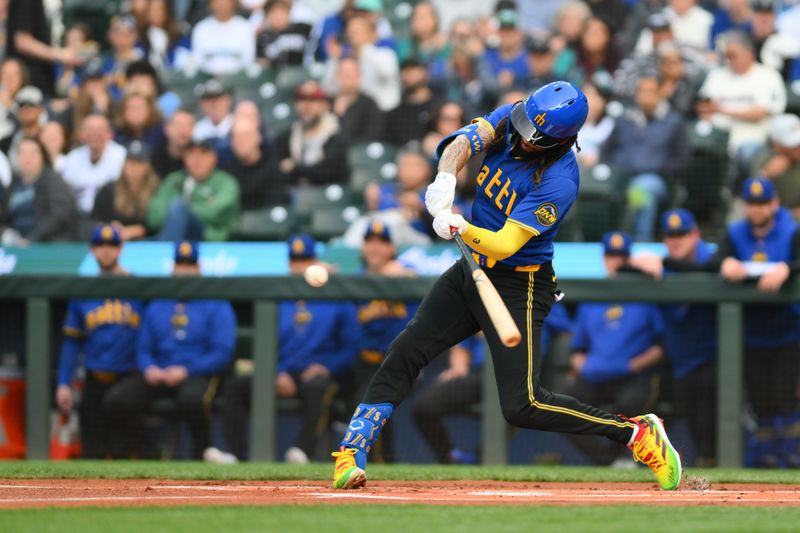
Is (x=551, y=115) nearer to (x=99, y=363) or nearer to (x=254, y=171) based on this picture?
(x=99, y=363)

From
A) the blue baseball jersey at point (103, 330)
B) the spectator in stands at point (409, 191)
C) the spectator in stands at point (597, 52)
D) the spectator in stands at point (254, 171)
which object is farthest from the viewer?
the spectator in stands at point (597, 52)

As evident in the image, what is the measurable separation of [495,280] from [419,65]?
19.1ft

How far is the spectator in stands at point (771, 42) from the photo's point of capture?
1014cm

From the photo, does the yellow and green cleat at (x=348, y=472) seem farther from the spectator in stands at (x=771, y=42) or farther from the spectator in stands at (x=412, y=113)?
the spectator in stands at (x=771, y=42)

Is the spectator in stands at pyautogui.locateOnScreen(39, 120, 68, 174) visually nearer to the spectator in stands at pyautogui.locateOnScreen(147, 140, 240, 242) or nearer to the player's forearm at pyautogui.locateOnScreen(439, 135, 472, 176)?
the spectator in stands at pyautogui.locateOnScreen(147, 140, 240, 242)

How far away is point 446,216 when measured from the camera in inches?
204

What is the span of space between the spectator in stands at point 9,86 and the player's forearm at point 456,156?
690cm

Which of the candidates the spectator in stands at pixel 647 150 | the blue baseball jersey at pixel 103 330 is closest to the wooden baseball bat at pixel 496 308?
the blue baseball jersey at pixel 103 330

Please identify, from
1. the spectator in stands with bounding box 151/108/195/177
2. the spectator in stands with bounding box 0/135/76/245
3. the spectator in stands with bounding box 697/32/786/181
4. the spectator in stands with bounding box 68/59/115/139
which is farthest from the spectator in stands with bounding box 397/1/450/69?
the spectator in stands with bounding box 0/135/76/245

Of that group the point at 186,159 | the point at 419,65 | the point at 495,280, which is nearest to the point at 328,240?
the point at 186,159

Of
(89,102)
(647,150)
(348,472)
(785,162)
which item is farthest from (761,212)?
(89,102)

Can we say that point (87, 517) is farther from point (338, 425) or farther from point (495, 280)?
point (338, 425)

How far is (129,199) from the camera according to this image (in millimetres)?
10094

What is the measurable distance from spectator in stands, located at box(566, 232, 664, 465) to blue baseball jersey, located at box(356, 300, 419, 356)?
1.08m
